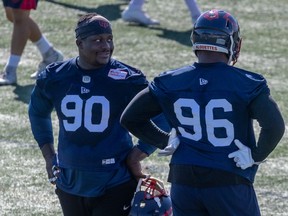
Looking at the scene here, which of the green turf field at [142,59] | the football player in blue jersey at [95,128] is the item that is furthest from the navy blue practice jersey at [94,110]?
the green turf field at [142,59]

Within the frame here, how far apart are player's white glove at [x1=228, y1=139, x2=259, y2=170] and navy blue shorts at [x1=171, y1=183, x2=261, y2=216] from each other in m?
0.11

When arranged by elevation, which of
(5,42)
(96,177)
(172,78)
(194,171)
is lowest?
(5,42)

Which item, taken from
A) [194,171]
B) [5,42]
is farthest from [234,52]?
[5,42]

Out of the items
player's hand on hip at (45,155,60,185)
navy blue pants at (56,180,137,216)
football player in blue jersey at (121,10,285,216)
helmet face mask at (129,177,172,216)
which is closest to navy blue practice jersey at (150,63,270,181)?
football player in blue jersey at (121,10,285,216)

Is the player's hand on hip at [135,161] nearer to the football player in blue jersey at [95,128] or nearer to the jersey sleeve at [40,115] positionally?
the football player in blue jersey at [95,128]

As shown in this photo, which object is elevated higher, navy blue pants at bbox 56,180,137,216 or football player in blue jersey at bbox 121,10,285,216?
football player in blue jersey at bbox 121,10,285,216

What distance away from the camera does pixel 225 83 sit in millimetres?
4602

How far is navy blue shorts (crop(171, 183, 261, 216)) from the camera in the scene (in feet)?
Result: 15.1

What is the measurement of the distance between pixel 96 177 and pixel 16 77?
5187mm

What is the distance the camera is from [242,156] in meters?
4.59

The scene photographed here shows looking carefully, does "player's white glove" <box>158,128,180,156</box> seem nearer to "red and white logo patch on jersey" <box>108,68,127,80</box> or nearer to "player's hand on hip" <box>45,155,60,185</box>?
"red and white logo patch on jersey" <box>108,68,127,80</box>

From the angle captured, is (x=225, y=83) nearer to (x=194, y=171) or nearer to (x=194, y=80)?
(x=194, y=80)

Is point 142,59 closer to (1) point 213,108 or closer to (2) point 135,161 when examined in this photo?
(2) point 135,161

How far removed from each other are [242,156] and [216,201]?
0.24m
